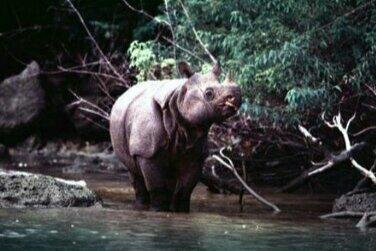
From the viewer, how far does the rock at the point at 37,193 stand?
398 inches

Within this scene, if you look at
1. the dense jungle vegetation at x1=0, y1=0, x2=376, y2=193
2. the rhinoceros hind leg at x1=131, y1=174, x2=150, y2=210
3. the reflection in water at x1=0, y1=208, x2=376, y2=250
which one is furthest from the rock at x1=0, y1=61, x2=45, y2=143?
the reflection in water at x1=0, y1=208, x2=376, y2=250

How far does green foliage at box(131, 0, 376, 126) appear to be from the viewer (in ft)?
40.1

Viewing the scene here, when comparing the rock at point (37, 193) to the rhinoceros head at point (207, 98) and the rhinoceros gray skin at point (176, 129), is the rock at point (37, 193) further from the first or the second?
the rhinoceros head at point (207, 98)

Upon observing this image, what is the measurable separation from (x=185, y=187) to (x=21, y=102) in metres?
13.2

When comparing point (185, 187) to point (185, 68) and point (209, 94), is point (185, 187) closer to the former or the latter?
point (209, 94)

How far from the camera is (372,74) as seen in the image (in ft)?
40.2

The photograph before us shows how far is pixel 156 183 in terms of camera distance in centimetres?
1076

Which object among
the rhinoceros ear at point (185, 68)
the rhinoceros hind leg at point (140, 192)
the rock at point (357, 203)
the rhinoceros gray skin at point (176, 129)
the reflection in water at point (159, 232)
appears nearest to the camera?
the reflection in water at point (159, 232)


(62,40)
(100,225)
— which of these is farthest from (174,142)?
(62,40)

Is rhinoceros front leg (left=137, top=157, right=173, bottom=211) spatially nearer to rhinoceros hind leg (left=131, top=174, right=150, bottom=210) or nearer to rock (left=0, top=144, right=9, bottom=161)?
rhinoceros hind leg (left=131, top=174, right=150, bottom=210)

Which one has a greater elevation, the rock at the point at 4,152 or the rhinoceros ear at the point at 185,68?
the rhinoceros ear at the point at 185,68

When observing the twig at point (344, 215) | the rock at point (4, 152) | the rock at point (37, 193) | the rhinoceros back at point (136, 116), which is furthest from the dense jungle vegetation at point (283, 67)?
the rock at point (4, 152)

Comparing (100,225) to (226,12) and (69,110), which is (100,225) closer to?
(226,12)

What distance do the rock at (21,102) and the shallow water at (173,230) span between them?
486 inches
